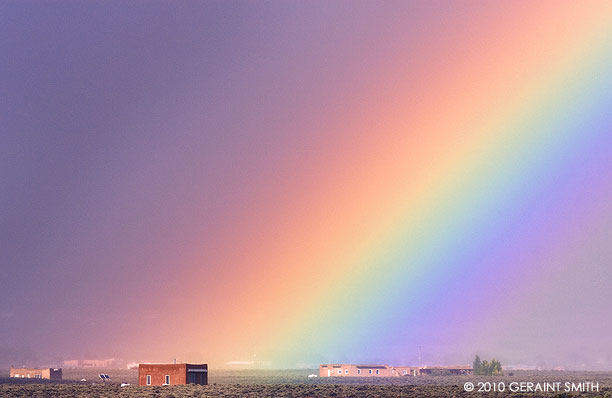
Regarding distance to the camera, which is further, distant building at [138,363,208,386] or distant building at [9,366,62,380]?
distant building at [9,366,62,380]

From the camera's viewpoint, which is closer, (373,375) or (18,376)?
(18,376)

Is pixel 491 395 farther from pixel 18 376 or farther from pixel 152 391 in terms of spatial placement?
pixel 18 376

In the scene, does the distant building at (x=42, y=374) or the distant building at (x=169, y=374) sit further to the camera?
the distant building at (x=42, y=374)

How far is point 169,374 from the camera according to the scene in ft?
342

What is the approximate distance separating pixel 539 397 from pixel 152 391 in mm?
46168

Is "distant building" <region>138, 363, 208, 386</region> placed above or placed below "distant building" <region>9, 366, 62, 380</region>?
above

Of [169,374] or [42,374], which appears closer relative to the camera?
[169,374]

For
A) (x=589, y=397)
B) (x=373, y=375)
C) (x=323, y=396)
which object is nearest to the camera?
(x=589, y=397)

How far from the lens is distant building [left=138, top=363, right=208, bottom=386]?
340 feet

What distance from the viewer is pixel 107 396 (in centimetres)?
8931

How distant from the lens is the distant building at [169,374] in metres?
104

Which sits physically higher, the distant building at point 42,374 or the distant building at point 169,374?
the distant building at point 169,374

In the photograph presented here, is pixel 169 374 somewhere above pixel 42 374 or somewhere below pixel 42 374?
above

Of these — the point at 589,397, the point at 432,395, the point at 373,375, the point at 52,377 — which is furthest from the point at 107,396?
the point at 373,375
